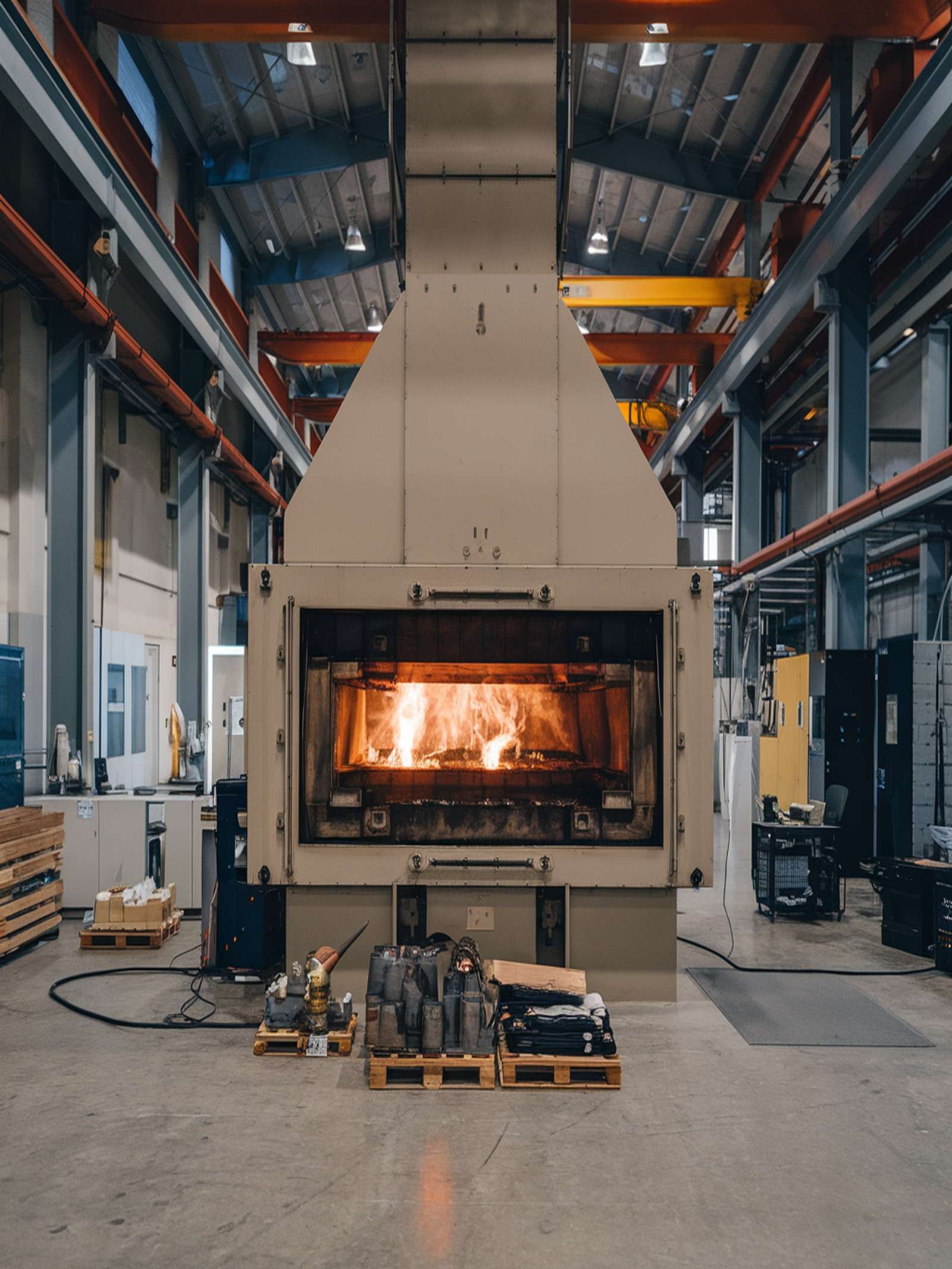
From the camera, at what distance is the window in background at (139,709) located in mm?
10312

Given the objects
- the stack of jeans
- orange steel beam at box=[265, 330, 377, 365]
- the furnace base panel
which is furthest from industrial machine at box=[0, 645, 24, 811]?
orange steel beam at box=[265, 330, 377, 365]

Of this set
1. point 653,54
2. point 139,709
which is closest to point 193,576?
point 139,709

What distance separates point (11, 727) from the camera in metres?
6.60

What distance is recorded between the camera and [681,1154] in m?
3.27

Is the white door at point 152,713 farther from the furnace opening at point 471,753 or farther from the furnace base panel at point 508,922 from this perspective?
the furnace base panel at point 508,922

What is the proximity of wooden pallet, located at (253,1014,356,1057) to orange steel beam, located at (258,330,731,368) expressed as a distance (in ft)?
34.6

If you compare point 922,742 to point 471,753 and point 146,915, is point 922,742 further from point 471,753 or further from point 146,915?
point 146,915

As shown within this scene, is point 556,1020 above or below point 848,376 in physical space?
below

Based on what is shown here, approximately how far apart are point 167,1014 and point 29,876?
1830mm

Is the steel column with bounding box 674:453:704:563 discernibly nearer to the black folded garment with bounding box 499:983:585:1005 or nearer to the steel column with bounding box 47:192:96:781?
the steel column with bounding box 47:192:96:781

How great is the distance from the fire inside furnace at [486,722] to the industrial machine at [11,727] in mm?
2938

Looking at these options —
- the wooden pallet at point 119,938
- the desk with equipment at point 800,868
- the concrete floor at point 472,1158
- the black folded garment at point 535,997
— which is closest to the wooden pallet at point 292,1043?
the concrete floor at point 472,1158

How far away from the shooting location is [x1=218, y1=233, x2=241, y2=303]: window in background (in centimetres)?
1238

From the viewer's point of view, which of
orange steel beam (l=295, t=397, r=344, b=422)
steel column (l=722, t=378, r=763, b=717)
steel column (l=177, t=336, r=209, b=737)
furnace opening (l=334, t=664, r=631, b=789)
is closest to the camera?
furnace opening (l=334, t=664, r=631, b=789)
